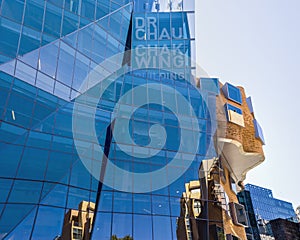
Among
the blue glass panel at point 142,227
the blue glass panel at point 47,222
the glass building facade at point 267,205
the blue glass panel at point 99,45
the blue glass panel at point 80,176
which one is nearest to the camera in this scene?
the blue glass panel at point 47,222

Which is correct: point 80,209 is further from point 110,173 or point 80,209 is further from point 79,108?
point 79,108

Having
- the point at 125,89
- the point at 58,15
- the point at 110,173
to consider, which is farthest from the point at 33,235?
the point at 58,15

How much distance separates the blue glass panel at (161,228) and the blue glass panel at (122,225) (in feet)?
3.44

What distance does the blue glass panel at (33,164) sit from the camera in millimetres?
10398

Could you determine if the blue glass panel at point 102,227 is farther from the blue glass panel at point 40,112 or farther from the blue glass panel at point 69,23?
the blue glass panel at point 69,23

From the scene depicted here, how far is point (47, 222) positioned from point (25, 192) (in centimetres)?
125

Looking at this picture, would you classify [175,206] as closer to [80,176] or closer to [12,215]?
[80,176]

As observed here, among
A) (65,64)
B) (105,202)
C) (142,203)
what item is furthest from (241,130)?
(65,64)

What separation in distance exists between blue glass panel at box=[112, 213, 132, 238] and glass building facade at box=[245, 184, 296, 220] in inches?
2312

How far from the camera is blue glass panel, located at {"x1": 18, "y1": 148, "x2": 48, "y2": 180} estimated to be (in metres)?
10.4

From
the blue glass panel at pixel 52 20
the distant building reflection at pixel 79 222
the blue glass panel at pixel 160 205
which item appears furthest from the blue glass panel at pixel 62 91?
the blue glass panel at pixel 160 205

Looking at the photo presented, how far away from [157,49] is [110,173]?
7.92 m

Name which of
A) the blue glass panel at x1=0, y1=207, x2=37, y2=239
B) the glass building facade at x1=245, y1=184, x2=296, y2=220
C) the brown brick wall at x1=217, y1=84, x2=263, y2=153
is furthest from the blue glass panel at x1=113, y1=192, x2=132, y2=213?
the glass building facade at x1=245, y1=184, x2=296, y2=220

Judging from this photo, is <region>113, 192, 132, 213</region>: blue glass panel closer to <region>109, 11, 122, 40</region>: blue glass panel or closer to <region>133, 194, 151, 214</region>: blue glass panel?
<region>133, 194, 151, 214</region>: blue glass panel
